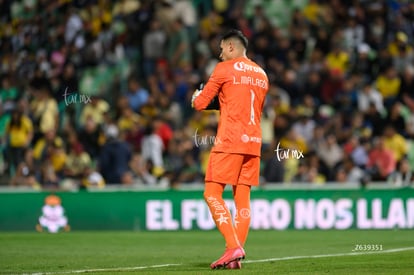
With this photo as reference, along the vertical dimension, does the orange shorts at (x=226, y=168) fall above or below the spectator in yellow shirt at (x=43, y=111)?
below

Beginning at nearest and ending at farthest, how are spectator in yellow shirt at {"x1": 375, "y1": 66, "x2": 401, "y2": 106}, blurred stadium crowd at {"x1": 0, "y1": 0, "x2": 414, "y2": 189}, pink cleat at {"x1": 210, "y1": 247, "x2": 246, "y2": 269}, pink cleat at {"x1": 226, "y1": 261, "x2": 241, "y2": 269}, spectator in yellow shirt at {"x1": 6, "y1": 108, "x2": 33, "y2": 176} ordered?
pink cleat at {"x1": 210, "y1": 247, "x2": 246, "y2": 269}
pink cleat at {"x1": 226, "y1": 261, "x2": 241, "y2": 269}
blurred stadium crowd at {"x1": 0, "y1": 0, "x2": 414, "y2": 189}
spectator in yellow shirt at {"x1": 6, "y1": 108, "x2": 33, "y2": 176}
spectator in yellow shirt at {"x1": 375, "y1": 66, "x2": 401, "y2": 106}

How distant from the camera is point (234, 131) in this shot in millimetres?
11531

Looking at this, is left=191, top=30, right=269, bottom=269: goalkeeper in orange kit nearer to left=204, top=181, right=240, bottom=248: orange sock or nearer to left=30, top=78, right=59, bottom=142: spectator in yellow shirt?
left=204, top=181, right=240, bottom=248: orange sock

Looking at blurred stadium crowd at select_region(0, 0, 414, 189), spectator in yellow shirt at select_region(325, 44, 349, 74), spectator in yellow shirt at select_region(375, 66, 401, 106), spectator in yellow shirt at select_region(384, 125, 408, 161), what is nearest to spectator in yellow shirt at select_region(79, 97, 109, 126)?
blurred stadium crowd at select_region(0, 0, 414, 189)

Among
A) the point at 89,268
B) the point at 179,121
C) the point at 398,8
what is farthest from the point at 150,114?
the point at 89,268

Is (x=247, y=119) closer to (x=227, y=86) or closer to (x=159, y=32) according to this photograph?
(x=227, y=86)

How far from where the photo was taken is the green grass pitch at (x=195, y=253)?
11.4 meters

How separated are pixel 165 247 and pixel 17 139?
8438 millimetres

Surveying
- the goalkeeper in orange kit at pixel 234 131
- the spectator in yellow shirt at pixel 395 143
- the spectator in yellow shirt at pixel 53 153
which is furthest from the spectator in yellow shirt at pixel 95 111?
the goalkeeper in orange kit at pixel 234 131

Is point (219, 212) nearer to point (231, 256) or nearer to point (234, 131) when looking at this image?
point (231, 256)

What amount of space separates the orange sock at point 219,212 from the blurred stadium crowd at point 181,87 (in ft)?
32.4

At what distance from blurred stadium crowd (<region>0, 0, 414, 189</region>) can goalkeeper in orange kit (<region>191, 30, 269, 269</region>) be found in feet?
31.8

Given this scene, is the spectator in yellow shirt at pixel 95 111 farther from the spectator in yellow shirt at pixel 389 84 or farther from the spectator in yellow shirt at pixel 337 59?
the spectator in yellow shirt at pixel 389 84

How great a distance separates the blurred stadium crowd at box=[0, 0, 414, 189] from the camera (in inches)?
888
